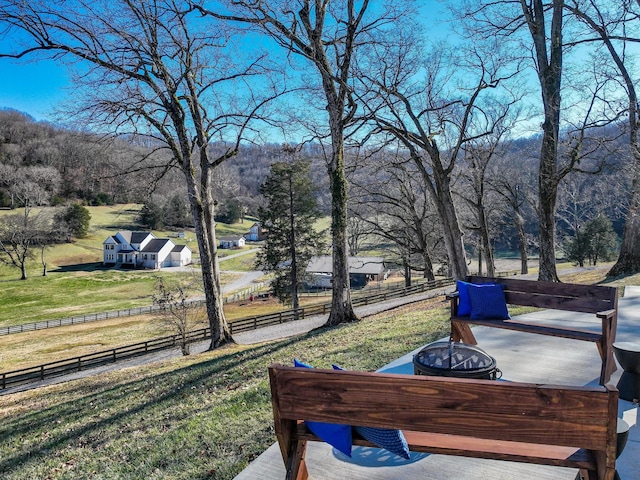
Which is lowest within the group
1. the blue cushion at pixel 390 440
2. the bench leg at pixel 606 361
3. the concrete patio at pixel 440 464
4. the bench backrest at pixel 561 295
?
the concrete patio at pixel 440 464

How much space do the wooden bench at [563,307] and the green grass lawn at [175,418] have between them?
122cm

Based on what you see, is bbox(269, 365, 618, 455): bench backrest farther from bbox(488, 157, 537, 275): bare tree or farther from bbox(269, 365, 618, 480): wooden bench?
bbox(488, 157, 537, 275): bare tree

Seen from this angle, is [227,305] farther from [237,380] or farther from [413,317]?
[237,380]

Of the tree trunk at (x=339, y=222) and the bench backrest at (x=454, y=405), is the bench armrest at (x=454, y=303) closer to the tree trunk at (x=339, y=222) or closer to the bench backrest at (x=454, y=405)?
the bench backrest at (x=454, y=405)

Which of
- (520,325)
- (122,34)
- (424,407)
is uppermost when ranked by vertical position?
(122,34)

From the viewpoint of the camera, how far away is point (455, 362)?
10.7 ft

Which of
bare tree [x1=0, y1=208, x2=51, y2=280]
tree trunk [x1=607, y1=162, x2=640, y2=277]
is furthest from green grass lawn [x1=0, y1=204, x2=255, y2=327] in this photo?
tree trunk [x1=607, y1=162, x2=640, y2=277]

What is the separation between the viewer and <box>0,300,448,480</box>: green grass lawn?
3.58 metres

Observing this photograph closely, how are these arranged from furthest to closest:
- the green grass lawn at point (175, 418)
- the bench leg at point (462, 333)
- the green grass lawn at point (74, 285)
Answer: the green grass lawn at point (74, 285)
the bench leg at point (462, 333)
the green grass lawn at point (175, 418)

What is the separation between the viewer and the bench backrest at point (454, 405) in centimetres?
193

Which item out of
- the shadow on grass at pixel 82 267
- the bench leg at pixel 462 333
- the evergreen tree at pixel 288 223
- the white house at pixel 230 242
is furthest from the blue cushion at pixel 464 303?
the white house at pixel 230 242

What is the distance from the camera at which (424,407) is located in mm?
2070

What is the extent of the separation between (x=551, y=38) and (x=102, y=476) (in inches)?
509

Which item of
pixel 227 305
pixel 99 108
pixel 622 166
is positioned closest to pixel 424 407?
pixel 99 108
